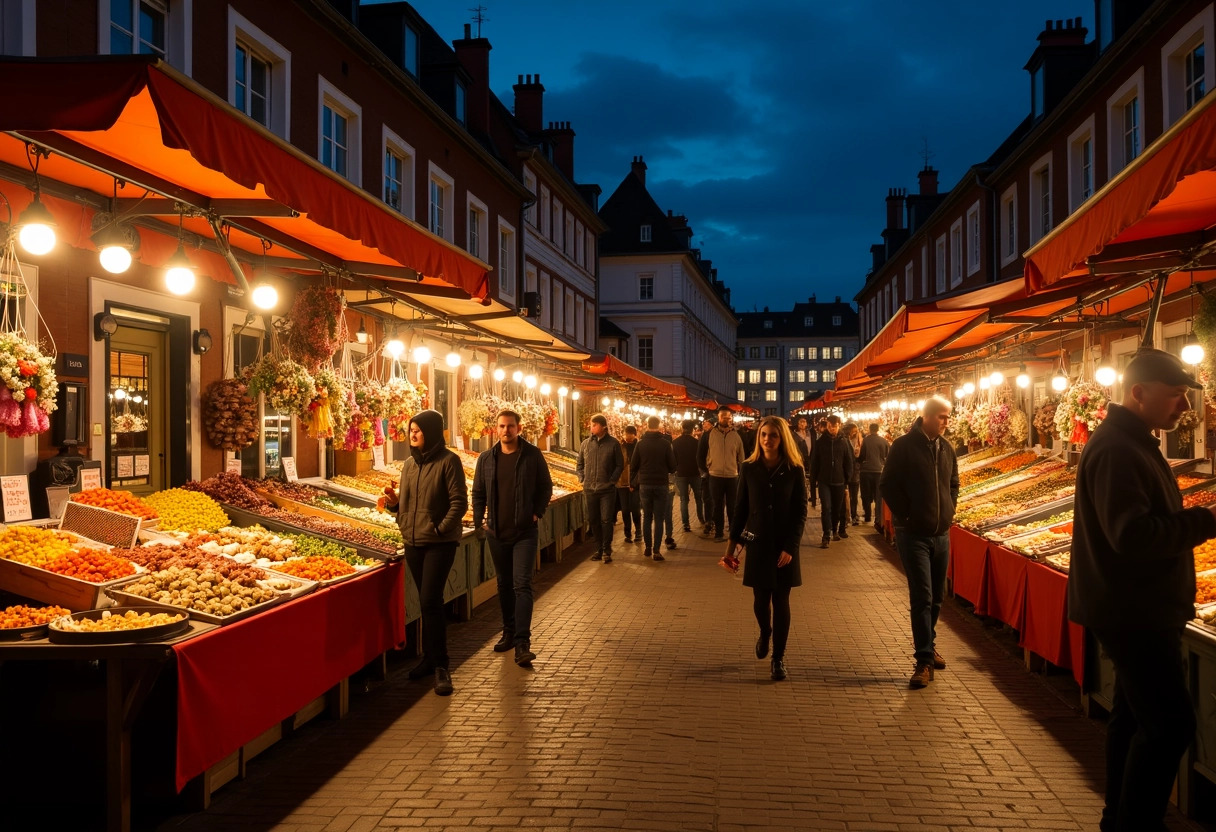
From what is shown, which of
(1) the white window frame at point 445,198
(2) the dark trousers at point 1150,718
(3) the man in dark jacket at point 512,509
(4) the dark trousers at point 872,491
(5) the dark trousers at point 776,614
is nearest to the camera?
(2) the dark trousers at point 1150,718

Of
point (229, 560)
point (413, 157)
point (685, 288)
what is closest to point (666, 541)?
point (413, 157)

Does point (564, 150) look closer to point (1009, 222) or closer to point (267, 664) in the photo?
point (1009, 222)

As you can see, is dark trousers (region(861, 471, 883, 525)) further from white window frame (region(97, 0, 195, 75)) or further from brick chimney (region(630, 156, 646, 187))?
brick chimney (region(630, 156, 646, 187))

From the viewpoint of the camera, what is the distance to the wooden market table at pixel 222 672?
449 cm

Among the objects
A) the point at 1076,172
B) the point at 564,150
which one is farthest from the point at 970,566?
the point at 564,150

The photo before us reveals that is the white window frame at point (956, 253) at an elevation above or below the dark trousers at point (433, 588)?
above

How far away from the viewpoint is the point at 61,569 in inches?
217

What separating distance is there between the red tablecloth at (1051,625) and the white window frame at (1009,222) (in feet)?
58.2

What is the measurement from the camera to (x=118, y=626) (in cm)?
478

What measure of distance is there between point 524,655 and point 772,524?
2237 millimetres

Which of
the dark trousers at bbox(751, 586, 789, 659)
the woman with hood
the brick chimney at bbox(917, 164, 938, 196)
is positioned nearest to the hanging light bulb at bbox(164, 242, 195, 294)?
the woman with hood

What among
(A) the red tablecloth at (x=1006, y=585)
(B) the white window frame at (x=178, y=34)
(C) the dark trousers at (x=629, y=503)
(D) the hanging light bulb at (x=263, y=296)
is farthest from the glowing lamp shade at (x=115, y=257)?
(C) the dark trousers at (x=629, y=503)

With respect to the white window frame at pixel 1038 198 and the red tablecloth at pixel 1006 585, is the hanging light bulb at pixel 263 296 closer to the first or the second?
Result: the red tablecloth at pixel 1006 585

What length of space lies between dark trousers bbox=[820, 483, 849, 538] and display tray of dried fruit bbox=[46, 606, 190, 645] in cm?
1212
